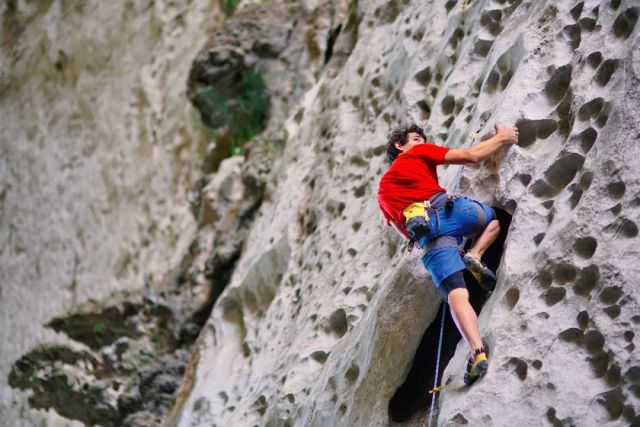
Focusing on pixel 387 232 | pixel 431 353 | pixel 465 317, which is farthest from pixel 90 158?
pixel 465 317

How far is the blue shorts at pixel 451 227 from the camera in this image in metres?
4.34

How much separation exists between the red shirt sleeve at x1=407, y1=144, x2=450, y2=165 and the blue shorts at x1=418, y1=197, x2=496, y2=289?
237 mm

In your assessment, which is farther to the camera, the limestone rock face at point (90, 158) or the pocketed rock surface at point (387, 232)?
the limestone rock face at point (90, 158)

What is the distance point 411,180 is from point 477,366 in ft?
3.74

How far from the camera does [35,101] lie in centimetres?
1409

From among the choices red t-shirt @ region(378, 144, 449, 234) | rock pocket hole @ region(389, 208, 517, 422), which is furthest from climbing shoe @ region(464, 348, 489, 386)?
red t-shirt @ region(378, 144, 449, 234)

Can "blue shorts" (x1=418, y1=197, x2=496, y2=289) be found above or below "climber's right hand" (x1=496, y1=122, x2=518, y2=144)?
below

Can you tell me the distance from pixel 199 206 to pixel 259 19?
99.2 inches

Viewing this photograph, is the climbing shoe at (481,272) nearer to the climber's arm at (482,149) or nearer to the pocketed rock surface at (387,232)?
the pocketed rock surface at (387,232)

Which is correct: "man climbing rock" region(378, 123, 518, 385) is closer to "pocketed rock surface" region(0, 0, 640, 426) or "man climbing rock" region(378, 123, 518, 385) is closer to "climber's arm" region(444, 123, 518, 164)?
Result: "climber's arm" region(444, 123, 518, 164)

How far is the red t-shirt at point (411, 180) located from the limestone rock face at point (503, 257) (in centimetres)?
26

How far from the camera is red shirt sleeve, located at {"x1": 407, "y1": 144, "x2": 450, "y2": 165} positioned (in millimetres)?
4625

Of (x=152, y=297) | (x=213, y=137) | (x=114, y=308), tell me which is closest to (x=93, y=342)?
(x=114, y=308)

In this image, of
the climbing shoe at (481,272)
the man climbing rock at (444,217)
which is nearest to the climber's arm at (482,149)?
the man climbing rock at (444,217)
